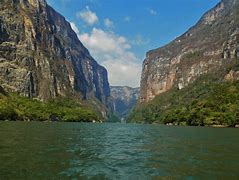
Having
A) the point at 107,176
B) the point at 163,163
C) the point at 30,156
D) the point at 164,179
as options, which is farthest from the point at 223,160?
the point at 30,156

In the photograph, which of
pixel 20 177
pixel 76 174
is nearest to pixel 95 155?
pixel 76 174

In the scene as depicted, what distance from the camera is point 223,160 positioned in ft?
132

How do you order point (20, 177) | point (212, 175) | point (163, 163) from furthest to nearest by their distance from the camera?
1. point (163, 163)
2. point (212, 175)
3. point (20, 177)

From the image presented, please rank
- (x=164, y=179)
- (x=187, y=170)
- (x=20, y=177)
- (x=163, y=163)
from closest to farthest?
(x=20, y=177) → (x=164, y=179) → (x=187, y=170) → (x=163, y=163)

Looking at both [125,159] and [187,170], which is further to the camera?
[125,159]

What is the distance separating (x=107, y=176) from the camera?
28656 mm

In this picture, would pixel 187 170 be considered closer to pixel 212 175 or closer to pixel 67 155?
pixel 212 175

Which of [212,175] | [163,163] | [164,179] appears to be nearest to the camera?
[164,179]

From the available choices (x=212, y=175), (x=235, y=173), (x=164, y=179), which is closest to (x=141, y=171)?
(x=164, y=179)

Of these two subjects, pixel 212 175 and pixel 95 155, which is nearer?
pixel 212 175

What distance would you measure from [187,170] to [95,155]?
13.1 metres

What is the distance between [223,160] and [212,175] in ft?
34.7

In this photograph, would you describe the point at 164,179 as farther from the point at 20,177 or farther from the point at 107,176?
the point at 20,177

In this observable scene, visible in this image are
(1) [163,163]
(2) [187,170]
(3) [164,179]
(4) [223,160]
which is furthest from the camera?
(4) [223,160]
